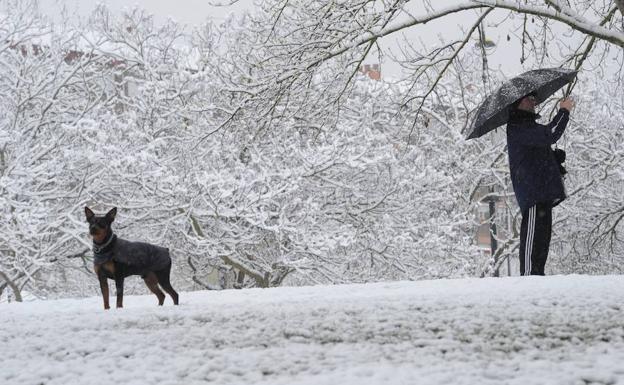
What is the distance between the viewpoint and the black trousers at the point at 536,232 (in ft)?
23.2

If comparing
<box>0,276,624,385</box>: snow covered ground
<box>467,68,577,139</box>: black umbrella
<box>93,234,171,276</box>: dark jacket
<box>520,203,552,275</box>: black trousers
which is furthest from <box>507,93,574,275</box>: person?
<box>93,234,171,276</box>: dark jacket

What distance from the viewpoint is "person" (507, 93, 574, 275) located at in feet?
22.6

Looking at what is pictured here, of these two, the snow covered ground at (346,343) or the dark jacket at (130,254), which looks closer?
the snow covered ground at (346,343)

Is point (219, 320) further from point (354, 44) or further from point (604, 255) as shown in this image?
point (604, 255)

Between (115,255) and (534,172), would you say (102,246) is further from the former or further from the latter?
(534,172)

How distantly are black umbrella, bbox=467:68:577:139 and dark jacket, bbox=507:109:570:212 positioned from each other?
0.21 meters

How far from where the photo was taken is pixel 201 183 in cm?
1366

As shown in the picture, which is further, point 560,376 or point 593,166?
point 593,166

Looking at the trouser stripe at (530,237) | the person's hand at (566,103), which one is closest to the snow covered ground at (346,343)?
the trouser stripe at (530,237)

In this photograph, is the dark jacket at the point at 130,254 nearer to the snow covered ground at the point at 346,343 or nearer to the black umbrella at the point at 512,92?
the snow covered ground at the point at 346,343

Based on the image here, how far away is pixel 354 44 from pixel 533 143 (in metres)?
2.20

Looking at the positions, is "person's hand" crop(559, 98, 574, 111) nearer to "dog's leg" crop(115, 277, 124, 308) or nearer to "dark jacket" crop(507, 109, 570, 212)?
"dark jacket" crop(507, 109, 570, 212)

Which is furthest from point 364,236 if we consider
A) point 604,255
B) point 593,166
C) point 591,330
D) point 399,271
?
point 591,330

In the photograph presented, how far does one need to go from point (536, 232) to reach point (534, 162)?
2.32 feet
